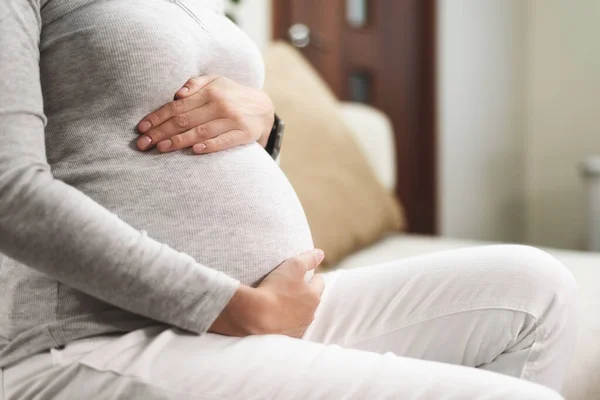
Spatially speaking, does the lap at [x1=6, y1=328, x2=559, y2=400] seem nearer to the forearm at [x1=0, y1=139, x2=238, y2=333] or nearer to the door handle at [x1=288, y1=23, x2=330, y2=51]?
the forearm at [x1=0, y1=139, x2=238, y2=333]

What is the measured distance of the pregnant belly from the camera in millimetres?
730

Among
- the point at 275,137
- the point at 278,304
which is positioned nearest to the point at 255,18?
the point at 275,137

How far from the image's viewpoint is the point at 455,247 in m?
1.71

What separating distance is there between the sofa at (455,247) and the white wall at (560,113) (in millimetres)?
1654

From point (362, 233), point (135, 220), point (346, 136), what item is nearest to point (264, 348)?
point (135, 220)

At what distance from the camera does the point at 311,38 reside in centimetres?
256

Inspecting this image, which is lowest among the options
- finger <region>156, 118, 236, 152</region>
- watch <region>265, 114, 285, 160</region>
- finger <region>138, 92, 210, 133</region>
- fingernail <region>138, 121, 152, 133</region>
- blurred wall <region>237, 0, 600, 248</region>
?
blurred wall <region>237, 0, 600, 248</region>

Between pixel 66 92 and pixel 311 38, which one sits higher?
pixel 66 92

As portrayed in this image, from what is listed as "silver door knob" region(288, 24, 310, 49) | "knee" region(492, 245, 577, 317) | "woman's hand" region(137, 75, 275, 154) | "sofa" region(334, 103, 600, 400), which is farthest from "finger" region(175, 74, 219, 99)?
Answer: "silver door knob" region(288, 24, 310, 49)

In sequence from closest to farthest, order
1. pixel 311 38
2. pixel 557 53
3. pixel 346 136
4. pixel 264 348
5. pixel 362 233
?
1. pixel 264 348
2. pixel 362 233
3. pixel 346 136
4. pixel 311 38
5. pixel 557 53

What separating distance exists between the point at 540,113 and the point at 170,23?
314cm

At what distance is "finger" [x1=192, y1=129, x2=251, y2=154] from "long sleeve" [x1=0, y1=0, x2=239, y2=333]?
15 centimetres

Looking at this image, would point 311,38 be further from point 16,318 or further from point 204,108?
point 16,318

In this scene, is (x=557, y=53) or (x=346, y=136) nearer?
(x=346, y=136)
